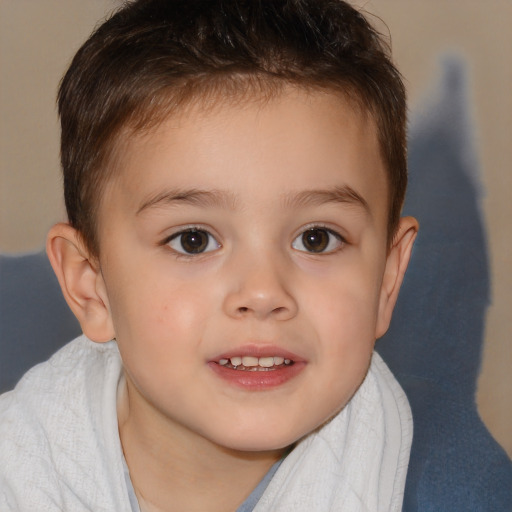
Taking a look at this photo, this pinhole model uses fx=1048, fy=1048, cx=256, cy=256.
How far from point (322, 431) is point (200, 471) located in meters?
0.15

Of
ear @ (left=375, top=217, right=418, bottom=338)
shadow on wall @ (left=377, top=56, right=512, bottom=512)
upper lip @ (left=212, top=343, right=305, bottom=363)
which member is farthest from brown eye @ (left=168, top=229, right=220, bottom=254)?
shadow on wall @ (left=377, top=56, right=512, bottom=512)

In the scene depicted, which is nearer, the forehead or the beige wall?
the forehead

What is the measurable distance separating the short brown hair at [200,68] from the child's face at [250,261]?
3cm

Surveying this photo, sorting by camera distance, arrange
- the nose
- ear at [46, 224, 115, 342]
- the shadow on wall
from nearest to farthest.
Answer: the nose, ear at [46, 224, 115, 342], the shadow on wall

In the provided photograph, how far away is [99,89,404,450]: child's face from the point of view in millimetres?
1016

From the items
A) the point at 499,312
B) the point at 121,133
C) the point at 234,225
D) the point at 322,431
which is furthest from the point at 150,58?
the point at 499,312

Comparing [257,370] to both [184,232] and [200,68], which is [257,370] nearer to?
[184,232]

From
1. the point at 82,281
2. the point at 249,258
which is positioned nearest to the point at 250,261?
the point at 249,258

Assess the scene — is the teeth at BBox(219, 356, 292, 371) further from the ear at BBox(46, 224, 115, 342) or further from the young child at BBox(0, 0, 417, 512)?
the ear at BBox(46, 224, 115, 342)

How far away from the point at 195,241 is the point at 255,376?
150 mm

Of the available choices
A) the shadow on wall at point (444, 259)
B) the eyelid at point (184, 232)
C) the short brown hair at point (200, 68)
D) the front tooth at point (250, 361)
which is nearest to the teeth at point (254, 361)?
the front tooth at point (250, 361)

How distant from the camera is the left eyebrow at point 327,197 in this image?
102cm

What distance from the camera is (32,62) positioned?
6.09 feet

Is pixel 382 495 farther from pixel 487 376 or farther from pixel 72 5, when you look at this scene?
pixel 72 5
